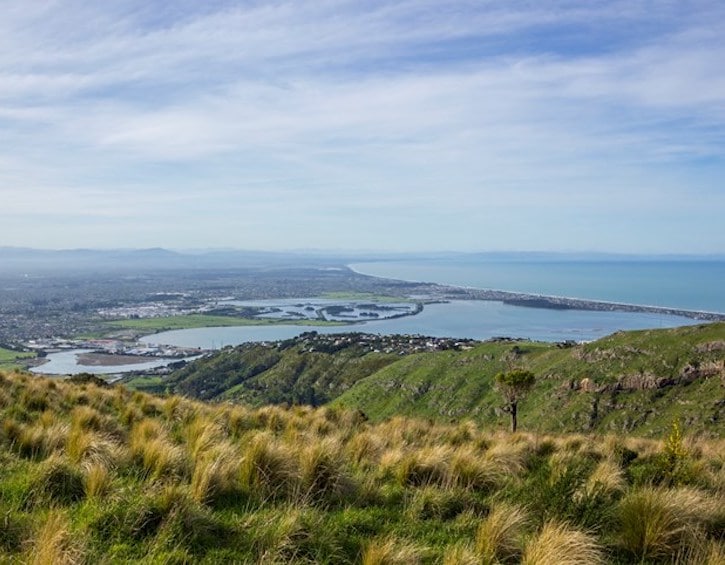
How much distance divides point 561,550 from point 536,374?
71.2 meters

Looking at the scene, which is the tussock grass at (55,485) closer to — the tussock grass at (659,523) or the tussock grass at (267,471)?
the tussock grass at (267,471)

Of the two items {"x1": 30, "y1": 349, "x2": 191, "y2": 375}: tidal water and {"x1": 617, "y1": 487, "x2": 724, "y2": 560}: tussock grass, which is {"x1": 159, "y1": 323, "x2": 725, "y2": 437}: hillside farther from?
{"x1": 617, "y1": 487, "x2": 724, "y2": 560}: tussock grass

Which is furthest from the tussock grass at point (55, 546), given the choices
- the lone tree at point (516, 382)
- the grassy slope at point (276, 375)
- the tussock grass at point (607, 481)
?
the grassy slope at point (276, 375)

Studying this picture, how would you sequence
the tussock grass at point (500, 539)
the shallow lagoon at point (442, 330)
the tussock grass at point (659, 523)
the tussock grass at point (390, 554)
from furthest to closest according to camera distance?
1. the shallow lagoon at point (442, 330)
2. the tussock grass at point (659, 523)
3. the tussock grass at point (500, 539)
4. the tussock grass at point (390, 554)

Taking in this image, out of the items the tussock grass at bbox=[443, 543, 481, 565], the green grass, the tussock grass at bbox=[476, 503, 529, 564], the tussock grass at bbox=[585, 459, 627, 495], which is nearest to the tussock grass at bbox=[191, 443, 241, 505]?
the tussock grass at bbox=[443, 543, 481, 565]

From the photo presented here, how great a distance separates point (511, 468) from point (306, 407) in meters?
6.90

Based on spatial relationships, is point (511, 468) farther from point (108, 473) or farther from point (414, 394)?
point (414, 394)

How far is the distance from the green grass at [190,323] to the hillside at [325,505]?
179079 mm

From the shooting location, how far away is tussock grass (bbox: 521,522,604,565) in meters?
4.56

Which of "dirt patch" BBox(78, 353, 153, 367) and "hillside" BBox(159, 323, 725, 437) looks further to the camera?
"dirt patch" BBox(78, 353, 153, 367)

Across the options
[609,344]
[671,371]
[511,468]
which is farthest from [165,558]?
[609,344]

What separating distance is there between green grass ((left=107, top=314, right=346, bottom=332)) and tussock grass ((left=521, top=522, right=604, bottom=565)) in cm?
18238

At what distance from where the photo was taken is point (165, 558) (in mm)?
4328

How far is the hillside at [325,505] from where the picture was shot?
4.65 metres
